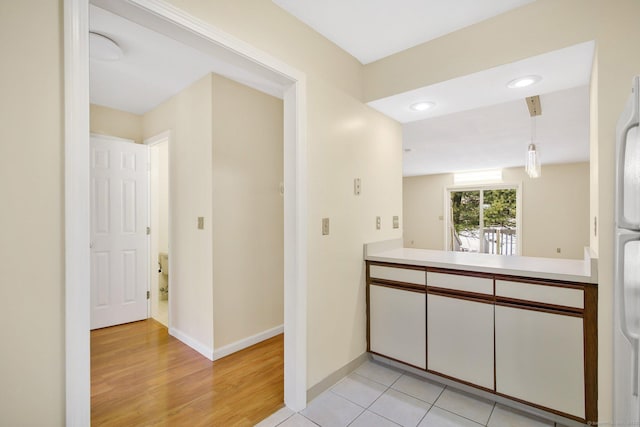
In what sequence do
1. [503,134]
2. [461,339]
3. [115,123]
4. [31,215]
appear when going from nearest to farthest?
[31,215] < [461,339] < [115,123] < [503,134]

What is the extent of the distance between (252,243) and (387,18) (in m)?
2.20

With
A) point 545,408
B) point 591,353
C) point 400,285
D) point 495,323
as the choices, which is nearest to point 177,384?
point 400,285

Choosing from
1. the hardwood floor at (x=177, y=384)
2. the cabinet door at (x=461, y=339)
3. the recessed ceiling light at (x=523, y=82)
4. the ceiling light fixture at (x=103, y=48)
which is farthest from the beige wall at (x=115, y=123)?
the recessed ceiling light at (x=523, y=82)

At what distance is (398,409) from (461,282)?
0.95 meters

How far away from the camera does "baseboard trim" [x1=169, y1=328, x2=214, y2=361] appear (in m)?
2.68

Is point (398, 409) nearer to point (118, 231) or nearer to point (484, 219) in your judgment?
point (118, 231)

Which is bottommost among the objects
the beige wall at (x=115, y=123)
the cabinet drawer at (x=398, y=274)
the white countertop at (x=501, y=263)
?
the cabinet drawer at (x=398, y=274)

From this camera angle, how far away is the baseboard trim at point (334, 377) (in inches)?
81.9

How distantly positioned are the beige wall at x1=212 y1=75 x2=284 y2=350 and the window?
23.1 ft

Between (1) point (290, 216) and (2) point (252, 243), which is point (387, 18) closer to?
(1) point (290, 216)

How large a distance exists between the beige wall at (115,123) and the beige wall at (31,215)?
291cm

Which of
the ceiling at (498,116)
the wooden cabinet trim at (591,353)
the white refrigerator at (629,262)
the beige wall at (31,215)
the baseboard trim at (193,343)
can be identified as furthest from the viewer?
Result: the baseboard trim at (193,343)

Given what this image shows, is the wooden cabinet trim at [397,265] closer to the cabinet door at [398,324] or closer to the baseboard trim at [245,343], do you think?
the cabinet door at [398,324]

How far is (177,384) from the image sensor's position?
7.41ft
